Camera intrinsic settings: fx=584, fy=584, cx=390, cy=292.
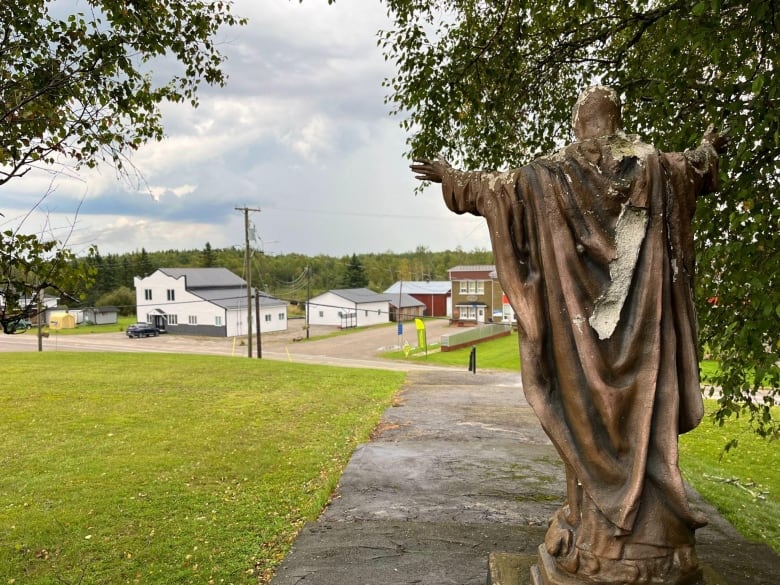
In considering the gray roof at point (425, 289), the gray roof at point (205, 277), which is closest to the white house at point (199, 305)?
the gray roof at point (205, 277)

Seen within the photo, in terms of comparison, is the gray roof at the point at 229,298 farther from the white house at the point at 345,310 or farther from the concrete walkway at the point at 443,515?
the concrete walkway at the point at 443,515

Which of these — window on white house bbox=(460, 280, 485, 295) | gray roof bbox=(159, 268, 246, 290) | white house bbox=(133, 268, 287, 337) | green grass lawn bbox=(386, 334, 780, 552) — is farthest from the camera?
window on white house bbox=(460, 280, 485, 295)

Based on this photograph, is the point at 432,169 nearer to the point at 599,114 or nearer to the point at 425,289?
the point at 599,114

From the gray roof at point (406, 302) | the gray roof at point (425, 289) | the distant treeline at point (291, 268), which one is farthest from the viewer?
the distant treeline at point (291, 268)

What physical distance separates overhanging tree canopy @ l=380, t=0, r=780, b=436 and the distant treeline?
2336 inches

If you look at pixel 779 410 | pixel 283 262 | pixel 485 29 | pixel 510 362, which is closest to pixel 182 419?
pixel 485 29

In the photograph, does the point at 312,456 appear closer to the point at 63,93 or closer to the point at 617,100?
the point at 63,93

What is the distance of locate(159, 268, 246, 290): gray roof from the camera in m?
48.9

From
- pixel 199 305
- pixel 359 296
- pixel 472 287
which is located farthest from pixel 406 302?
pixel 199 305

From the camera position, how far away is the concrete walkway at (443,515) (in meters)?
4.32

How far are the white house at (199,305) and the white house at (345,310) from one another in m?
6.20

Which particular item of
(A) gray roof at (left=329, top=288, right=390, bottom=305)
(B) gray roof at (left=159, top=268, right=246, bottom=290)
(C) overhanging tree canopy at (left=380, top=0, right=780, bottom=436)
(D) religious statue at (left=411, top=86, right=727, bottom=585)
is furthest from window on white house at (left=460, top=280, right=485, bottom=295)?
(D) religious statue at (left=411, top=86, right=727, bottom=585)

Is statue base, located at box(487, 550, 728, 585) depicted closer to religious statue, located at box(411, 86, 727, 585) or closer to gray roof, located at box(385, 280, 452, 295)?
religious statue, located at box(411, 86, 727, 585)

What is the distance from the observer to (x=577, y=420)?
2604mm
